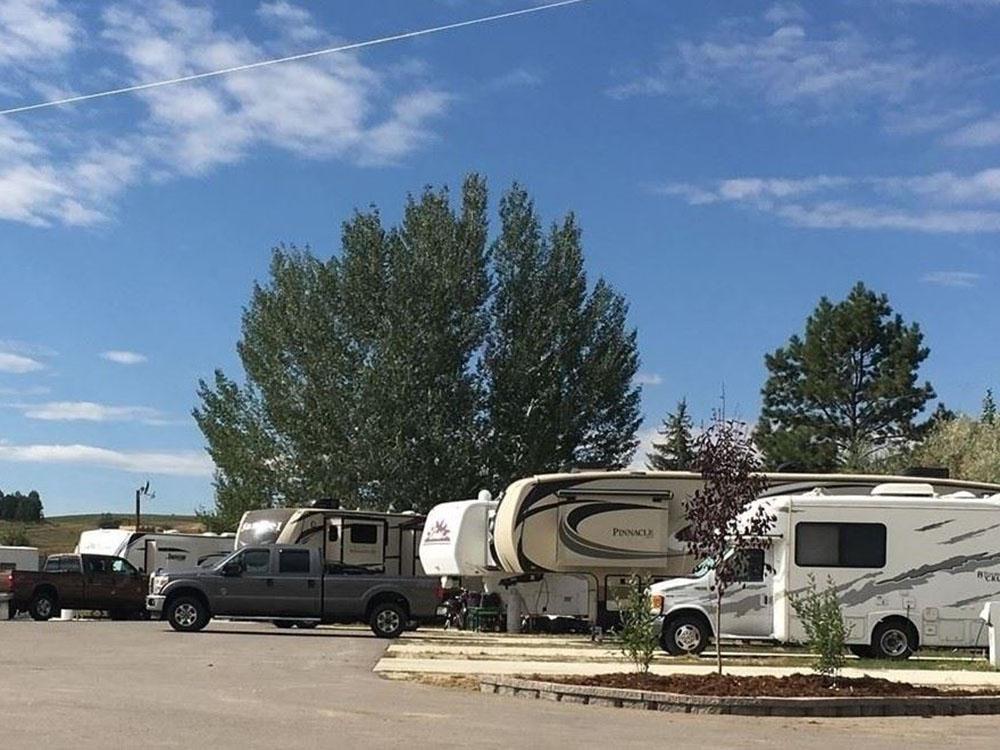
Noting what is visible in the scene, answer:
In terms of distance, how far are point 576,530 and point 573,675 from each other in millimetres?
12355

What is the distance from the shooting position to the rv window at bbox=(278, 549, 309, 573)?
2964 cm

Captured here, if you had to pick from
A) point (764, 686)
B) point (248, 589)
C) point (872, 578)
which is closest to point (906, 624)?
point (872, 578)

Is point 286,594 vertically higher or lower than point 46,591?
higher

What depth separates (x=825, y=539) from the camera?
81.6 feet

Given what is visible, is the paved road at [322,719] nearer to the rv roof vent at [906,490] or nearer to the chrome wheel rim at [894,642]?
the chrome wheel rim at [894,642]

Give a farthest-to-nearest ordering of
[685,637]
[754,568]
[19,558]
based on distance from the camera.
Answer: [19,558] → [754,568] → [685,637]

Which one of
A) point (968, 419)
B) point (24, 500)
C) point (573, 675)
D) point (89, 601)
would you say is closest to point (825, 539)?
point (573, 675)

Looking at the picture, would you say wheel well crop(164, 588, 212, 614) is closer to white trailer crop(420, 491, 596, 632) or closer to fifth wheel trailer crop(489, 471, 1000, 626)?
white trailer crop(420, 491, 596, 632)

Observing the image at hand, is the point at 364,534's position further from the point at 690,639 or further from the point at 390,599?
the point at 690,639

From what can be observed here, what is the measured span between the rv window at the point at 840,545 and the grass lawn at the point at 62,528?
224 ft

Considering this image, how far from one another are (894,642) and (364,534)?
16131 mm

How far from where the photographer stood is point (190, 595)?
29547 mm

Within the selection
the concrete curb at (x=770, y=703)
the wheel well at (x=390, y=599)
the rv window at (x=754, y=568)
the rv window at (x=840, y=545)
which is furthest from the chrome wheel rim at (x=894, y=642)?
the wheel well at (x=390, y=599)

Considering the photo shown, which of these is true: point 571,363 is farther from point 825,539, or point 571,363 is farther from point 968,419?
point 825,539
